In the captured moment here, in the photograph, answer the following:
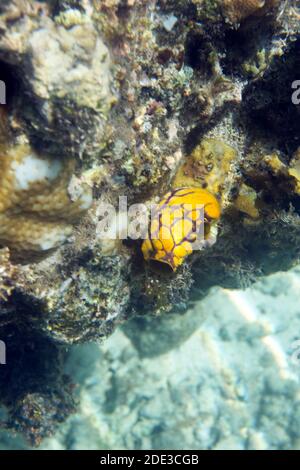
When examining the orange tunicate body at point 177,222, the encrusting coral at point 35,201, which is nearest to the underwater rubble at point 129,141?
the encrusting coral at point 35,201

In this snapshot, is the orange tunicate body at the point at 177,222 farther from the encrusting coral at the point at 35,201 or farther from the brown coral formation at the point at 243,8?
the brown coral formation at the point at 243,8

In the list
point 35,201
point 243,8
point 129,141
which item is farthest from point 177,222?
point 243,8

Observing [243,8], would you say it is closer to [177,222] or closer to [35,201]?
[177,222]

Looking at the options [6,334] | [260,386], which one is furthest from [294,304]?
[6,334]

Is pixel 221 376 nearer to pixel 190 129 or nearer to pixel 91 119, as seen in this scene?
pixel 190 129

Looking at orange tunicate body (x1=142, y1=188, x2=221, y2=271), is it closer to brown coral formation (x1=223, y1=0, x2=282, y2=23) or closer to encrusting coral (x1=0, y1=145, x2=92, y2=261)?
encrusting coral (x1=0, y1=145, x2=92, y2=261)

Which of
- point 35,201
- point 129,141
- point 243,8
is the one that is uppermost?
point 243,8
